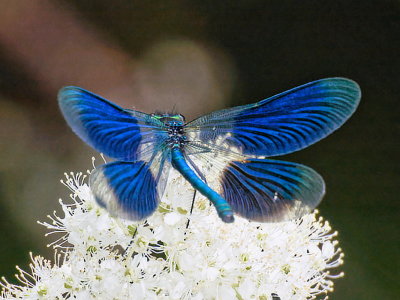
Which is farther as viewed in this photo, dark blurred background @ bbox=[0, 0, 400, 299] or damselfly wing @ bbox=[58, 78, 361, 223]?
dark blurred background @ bbox=[0, 0, 400, 299]

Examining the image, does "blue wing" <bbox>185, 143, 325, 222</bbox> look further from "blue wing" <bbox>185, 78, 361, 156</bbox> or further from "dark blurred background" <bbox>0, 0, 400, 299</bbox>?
"dark blurred background" <bbox>0, 0, 400, 299</bbox>

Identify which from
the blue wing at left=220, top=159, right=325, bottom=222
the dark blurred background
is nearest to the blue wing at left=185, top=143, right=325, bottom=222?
the blue wing at left=220, top=159, right=325, bottom=222

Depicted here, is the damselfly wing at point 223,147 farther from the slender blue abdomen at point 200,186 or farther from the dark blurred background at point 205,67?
the dark blurred background at point 205,67

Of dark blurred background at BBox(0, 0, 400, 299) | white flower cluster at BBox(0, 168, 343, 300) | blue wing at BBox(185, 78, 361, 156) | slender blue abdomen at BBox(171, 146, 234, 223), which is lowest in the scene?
white flower cluster at BBox(0, 168, 343, 300)

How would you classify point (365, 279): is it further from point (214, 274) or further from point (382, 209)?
point (214, 274)

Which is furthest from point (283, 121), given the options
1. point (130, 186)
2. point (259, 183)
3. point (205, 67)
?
point (205, 67)

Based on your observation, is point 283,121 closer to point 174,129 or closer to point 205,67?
point 174,129
